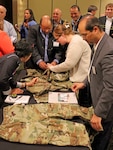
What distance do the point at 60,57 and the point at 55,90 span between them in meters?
0.90

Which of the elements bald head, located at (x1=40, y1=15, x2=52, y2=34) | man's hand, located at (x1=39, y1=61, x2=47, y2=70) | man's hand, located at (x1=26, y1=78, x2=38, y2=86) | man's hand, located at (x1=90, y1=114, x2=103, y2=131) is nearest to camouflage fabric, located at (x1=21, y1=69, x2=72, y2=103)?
man's hand, located at (x1=26, y1=78, x2=38, y2=86)

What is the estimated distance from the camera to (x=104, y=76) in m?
1.63

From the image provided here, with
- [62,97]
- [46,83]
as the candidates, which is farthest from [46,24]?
[62,97]

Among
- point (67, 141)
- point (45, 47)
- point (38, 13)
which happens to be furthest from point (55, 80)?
point (38, 13)

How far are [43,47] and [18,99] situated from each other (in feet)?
4.01

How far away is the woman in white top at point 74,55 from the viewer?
7.72 feet

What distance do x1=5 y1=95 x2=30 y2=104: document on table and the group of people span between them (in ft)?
0.32

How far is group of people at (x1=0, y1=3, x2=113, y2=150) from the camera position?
1.67m

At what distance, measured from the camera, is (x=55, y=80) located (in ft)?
8.14

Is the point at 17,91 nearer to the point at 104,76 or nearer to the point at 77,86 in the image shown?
the point at 77,86

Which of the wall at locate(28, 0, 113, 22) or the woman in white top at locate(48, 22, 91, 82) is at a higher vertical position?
the wall at locate(28, 0, 113, 22)

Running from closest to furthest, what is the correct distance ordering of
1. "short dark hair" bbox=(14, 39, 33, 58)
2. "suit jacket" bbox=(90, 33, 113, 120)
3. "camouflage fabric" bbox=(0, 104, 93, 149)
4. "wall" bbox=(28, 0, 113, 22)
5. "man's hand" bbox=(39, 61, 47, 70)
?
"camouflage fabric" bbox=(0, 104, 93, 149) < "suit jacket" bbox=(90, 33, 113, 120) < "short dark hair" bbox=(14, 39, 33, 58) < "man's hand" bbox=(39, 61, 47, 70) < "wall" bbox=(28, 0, 113, 22)

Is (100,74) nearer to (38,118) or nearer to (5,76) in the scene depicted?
(38,118)

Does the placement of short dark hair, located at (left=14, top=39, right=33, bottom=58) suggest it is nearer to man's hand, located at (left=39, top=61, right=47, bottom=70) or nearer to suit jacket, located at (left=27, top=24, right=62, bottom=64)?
man's hand, located at (left=39, top=61, right=47, bottom=70)
